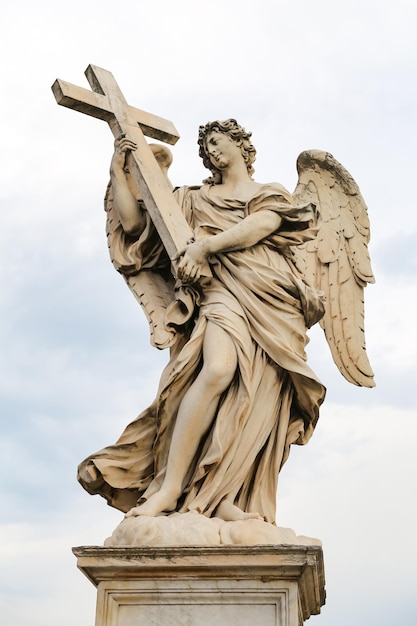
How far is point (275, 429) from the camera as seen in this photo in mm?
6715

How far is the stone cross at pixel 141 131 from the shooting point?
7160 millimetres

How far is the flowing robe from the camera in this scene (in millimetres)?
6473

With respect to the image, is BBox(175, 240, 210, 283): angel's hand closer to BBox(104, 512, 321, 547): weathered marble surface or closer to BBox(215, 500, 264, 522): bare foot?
BBox(215, 500, 264, 522): bare foot

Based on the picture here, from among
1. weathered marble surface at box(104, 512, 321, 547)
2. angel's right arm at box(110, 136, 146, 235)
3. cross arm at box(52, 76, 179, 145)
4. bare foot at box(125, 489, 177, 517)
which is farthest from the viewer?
cross arm at box(52, 76, 179, 145)

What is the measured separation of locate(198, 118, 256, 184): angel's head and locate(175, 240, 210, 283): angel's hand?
935 millimetres

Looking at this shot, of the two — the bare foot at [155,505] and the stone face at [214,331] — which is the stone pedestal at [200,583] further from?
the bare foot at [155,505]

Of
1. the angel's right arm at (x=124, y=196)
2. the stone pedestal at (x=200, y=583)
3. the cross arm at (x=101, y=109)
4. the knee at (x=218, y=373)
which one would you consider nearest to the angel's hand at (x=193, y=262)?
the knee at (x=218, y=373)

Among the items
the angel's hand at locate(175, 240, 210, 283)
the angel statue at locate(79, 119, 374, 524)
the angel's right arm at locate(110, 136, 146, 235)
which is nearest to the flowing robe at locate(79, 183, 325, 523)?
the angel statue at locate(79, 119, 374, 524)

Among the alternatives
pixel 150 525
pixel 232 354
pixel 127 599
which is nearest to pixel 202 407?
pixel 232 354

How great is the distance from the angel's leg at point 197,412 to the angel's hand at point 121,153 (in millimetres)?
1693

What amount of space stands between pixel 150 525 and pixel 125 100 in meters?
3.33

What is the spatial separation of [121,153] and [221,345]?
1758mm

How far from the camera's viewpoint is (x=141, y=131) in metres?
7.80

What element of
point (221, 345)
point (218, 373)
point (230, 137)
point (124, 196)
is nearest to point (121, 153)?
point (124, 196)
